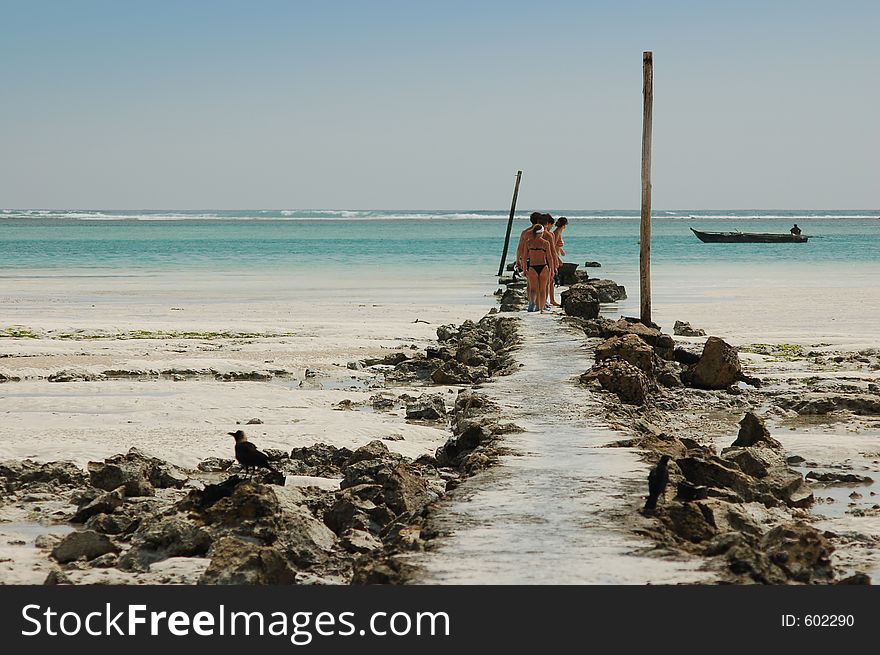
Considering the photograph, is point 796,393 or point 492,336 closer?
point 796,393

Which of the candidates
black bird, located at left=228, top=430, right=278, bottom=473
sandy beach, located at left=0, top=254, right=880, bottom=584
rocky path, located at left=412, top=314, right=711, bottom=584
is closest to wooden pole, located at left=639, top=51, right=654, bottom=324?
sandy beach, located at left=0, top=254, right=880, bottom=584

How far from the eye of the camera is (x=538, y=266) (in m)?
18.2

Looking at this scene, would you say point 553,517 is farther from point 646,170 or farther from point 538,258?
point 538,258

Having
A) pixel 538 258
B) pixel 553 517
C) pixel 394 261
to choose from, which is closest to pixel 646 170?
pixel 538 258

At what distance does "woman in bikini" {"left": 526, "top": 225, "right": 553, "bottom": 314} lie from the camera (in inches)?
701

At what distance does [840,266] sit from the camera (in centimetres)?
4169

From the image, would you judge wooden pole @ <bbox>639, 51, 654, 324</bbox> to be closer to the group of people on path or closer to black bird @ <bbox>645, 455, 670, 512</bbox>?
the group of people on path

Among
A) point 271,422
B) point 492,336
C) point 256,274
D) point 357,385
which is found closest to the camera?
point 271,422

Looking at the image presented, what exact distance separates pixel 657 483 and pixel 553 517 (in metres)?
0.63

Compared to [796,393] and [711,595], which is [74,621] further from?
[796,393]

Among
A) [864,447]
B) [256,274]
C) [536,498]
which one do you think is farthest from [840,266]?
[536,498]

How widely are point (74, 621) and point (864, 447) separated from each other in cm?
673

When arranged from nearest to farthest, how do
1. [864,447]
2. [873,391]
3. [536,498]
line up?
[536,498], [864,447], [873,391]

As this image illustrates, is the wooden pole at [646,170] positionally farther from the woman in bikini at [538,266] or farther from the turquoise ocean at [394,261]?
the turquoise ocean at [394,261]
